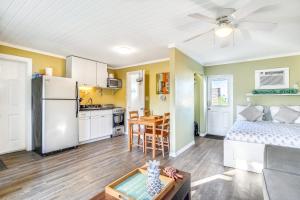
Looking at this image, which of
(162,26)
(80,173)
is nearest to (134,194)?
(80,173)

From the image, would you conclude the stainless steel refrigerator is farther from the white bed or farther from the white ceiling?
the white bed

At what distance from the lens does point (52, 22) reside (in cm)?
249

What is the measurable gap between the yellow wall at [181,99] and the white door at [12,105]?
12.1 ft

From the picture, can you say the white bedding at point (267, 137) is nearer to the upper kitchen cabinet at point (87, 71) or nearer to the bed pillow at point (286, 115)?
the bed pillow at point (286, 115)

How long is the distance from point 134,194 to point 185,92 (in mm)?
3022

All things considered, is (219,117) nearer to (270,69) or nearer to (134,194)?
(270,69)

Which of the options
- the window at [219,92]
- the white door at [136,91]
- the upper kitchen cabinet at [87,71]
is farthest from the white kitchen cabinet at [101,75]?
the window at [219,92]

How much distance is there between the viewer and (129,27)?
2619 mm

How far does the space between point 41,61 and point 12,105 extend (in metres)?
1.28

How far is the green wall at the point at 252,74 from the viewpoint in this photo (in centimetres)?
403

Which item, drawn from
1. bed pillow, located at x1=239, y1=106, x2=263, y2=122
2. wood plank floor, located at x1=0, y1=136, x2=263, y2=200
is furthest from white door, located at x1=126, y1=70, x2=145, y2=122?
bed pillow, located at x1=239, y1=106, x2=263, y2=122

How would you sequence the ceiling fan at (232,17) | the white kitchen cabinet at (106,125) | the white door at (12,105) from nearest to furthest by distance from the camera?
the ceiling fan at (232,17), the white door at (12,105), the white kitchen cabinet at (106,125)

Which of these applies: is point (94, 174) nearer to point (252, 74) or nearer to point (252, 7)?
point (252, 7)

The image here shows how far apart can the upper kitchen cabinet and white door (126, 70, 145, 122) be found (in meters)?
0.84
